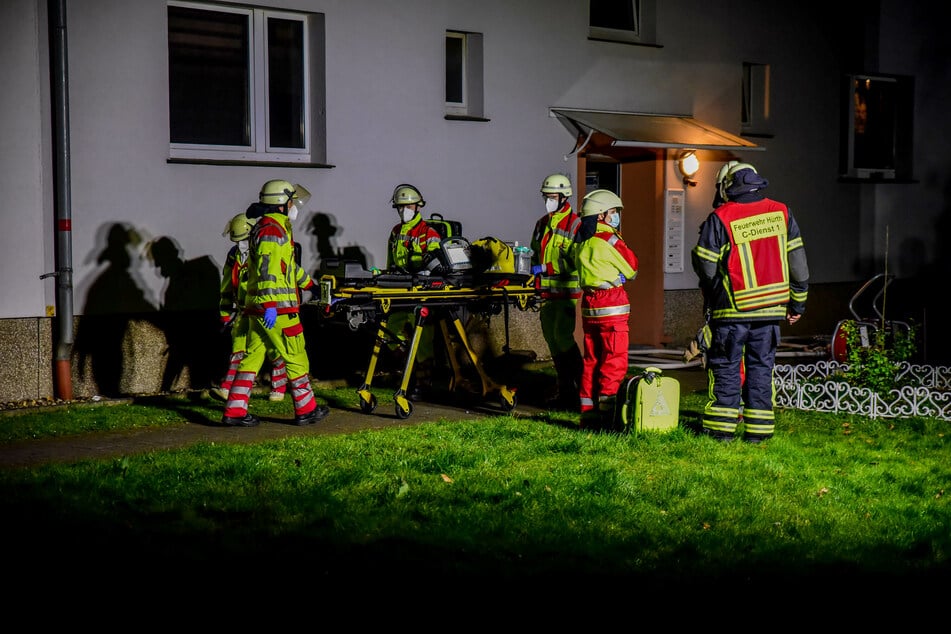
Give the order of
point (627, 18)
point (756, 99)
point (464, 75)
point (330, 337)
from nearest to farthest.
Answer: point (330, 337) → point (464, 75) → point (627, 18) → point (756, 99)

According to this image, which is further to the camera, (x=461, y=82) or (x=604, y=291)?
(x=461, y=82)

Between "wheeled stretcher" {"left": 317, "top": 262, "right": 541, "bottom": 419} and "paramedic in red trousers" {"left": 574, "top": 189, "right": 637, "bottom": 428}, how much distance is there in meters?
0.95

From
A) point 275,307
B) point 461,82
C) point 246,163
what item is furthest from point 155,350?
point 461,82

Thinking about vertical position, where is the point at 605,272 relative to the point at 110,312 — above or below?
above

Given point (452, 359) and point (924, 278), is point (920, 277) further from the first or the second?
point (452, 359)

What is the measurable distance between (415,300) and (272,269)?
1.42 meters

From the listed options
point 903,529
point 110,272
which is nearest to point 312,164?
point 110,272

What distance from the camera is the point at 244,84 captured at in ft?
40.3

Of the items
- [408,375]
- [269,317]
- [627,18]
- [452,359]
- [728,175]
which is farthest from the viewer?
[627,18]

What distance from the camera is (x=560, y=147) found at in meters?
14.3

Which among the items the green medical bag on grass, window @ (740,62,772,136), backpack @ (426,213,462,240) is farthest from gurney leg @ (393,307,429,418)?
window @ (740,62,772,136)

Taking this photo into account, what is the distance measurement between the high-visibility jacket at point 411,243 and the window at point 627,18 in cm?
499

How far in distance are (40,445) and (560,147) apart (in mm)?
7629

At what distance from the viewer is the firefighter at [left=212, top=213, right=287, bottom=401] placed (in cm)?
1040
